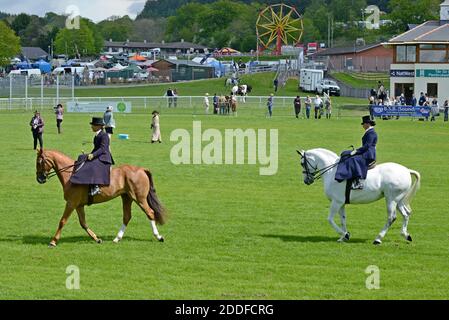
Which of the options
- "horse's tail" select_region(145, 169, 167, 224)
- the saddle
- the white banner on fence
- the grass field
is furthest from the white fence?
"horse's tail" select_region(145, 169, 167, 224)

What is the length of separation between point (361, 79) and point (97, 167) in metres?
80.5

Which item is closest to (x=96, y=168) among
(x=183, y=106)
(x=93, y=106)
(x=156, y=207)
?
(x=156, y=207)

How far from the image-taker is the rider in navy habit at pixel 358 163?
1652 centimetres

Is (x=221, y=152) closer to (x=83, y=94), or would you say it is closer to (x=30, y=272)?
(x=30, y=272)

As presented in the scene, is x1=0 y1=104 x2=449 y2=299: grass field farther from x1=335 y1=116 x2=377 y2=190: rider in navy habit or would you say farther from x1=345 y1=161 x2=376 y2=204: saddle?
x1=335 y1=116 x2=377 y2=190: rider in navy habit

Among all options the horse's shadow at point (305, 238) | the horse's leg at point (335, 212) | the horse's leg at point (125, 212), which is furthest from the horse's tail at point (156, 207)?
the horse's leg at point (335, 212)

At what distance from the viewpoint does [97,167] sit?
1623 cm

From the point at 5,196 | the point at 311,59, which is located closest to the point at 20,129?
the point at 5,196

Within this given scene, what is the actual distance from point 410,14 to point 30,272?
119189 mm
